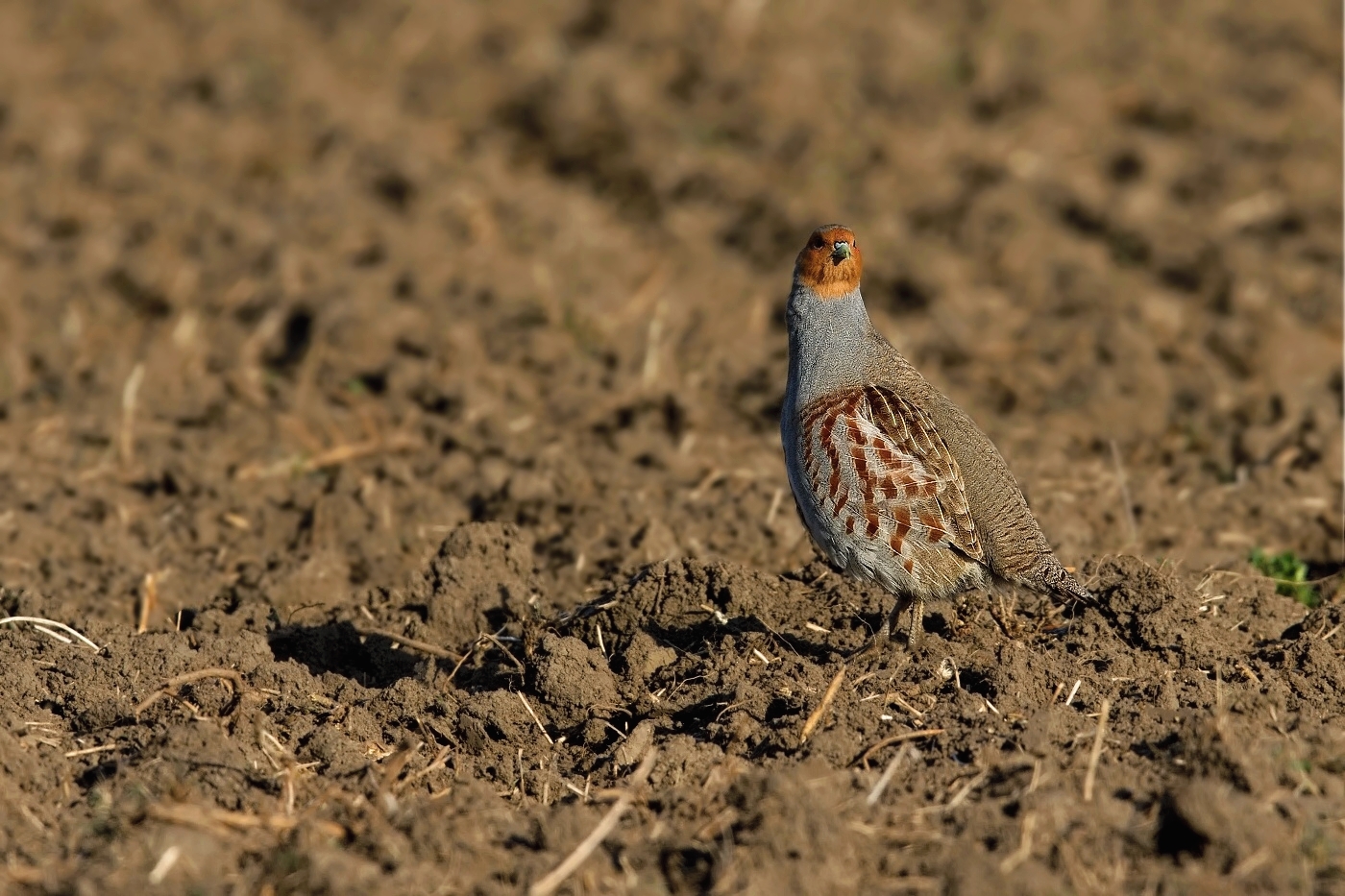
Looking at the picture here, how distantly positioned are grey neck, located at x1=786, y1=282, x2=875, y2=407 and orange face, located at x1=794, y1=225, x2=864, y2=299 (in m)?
0.03

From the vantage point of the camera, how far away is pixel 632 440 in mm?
7926

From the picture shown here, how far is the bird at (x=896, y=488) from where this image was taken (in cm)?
535

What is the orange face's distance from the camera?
18.4 ft

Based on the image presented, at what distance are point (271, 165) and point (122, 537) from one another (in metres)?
5.05

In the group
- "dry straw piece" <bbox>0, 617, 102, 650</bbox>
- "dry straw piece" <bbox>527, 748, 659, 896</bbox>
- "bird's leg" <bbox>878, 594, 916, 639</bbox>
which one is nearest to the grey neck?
"bird's leg" <bbox>878, 594, 916, 639</bbox>

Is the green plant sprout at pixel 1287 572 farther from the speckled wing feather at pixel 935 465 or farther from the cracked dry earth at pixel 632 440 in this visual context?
the speckled wing feather at pixel 935 465

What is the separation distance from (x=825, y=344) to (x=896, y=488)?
22.7 inches

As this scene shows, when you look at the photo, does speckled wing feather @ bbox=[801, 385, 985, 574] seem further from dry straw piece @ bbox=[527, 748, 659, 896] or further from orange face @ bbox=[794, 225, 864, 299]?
dry straw piece @ bbox=[527, 748, 659, 896]

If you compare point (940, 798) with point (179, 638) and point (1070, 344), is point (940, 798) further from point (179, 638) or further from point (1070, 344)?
point (1070, 344)

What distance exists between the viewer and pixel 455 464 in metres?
7.83

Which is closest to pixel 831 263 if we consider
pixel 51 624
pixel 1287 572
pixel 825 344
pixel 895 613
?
pixel 825 344

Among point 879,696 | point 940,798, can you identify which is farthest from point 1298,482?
point 940,798

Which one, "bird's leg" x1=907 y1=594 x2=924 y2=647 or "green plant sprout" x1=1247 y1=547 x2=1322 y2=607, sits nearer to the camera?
"bird's leg" x1=907 y1=594 x2=924 y2=647

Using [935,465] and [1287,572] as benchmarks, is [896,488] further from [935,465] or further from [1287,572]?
[1287,572]
